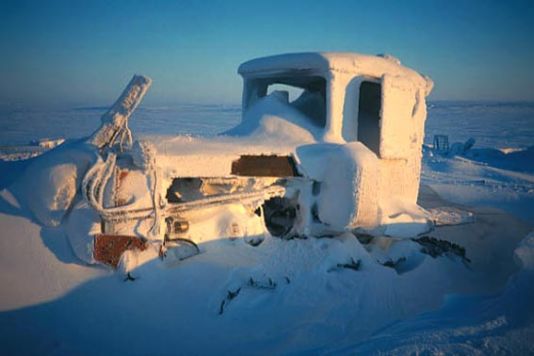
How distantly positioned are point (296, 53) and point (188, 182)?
2.22m

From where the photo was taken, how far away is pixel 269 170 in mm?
4113

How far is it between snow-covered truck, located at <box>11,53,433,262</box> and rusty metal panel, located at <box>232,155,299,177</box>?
1cm

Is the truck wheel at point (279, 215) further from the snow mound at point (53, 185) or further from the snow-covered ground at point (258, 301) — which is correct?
the snow mound at point (53, 185)

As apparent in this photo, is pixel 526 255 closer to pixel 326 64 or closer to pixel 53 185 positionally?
pixel 326 64

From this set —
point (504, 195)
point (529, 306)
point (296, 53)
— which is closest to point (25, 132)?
point (296, 53)

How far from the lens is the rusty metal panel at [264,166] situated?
3.96 meters

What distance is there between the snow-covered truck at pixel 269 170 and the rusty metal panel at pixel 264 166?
10mm

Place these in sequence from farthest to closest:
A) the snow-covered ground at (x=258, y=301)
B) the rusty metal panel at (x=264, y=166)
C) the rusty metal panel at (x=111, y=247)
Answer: the rusty metal panel at (x=264, y=166) → the rusty metal panel at (x=111, y=247) → the snow-covered ground at (x=258, y=301)

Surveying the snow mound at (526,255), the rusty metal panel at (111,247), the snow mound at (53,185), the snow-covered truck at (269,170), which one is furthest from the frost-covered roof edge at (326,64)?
the rusty metal panel at (111,247)

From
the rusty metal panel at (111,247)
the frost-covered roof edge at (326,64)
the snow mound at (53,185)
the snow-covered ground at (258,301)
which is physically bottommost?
the snow-covered ground at (258,301)

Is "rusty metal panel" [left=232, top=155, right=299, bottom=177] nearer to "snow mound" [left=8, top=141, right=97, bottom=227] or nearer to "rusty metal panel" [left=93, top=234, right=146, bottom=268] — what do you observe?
"rusty metal panel" [left=93, top=234, right=146, bottom=268]

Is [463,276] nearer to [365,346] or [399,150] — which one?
[399,150]

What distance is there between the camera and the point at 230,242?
150 inches

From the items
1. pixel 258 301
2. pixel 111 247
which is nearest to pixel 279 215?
pixel 258 301
